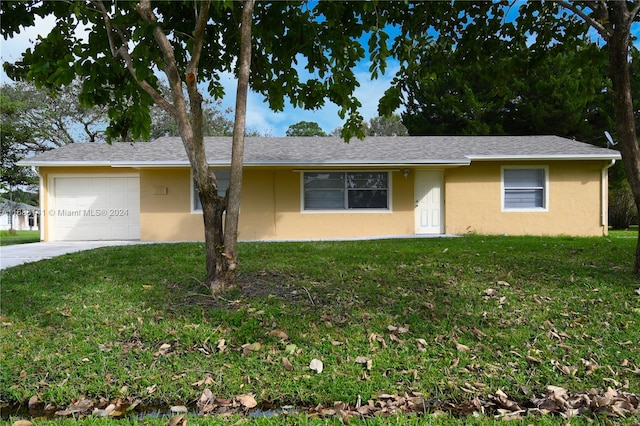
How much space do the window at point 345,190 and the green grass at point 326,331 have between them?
5562 mm

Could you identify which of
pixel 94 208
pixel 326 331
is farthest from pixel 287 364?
pixel 94 208

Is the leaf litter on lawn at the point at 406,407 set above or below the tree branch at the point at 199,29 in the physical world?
below

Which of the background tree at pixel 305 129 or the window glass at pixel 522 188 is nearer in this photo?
the window glass at pixel 522 188

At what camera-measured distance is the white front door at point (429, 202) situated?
1133 cm

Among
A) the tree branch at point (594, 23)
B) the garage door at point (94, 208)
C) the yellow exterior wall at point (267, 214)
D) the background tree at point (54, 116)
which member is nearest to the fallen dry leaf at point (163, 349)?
the tree branch at point (594, 23)

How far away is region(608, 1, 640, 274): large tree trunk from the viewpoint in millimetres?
4469

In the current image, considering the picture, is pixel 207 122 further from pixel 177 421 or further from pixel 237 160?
pixel 177 421

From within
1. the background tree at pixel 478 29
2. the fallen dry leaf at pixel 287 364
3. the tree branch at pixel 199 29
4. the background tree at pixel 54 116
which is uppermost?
the background tree at pixel 54 116

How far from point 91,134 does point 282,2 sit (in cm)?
2429

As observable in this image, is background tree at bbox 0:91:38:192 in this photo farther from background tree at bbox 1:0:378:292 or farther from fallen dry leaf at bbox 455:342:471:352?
fallen dry leaf at bbox 455:342:471:352

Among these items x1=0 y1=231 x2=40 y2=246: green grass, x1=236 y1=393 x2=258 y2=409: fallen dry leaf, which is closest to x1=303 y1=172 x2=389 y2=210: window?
x1=236 y1=393 x2=258 y2=409: fallen dry leaf

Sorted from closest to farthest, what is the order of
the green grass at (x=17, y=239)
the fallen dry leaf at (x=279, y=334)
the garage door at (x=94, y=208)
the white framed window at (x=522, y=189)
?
1. the fallen dry leaf at (x=279, y=334)
2. the white framed window at (x=522, y=189)
3. the garage door at (x=94, y=208)
4. the green grass at (x=17, y=239)

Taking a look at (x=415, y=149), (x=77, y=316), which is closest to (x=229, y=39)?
(x=77, y=316)

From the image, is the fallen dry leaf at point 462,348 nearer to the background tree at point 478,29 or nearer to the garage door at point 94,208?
the background tree at point 478,29
